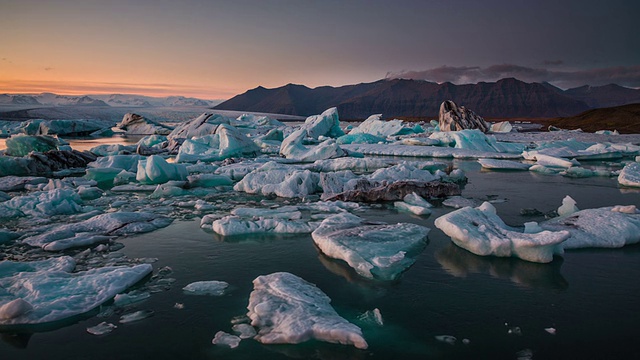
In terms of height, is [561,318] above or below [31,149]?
above

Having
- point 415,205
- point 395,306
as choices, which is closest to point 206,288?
point 395,306

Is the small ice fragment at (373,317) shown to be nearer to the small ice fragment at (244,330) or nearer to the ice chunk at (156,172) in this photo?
the small ice fragment at (244,330)

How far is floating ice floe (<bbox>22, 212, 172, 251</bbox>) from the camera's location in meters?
5.18

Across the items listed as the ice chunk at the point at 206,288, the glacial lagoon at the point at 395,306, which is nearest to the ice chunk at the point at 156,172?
the glacial lagoon at the point at 395,306

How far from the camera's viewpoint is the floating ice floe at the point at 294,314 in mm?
2906

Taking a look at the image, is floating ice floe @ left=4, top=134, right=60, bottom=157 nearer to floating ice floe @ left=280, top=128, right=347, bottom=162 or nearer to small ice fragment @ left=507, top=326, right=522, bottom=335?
floating ice floe @ left=280, top=128, right=347, bottom=162

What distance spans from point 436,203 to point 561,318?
456 cm

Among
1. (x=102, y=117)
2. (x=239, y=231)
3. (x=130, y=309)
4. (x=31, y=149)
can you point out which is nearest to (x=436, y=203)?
(x=239, y=231)

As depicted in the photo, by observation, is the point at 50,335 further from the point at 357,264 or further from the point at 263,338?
the point at 357,264

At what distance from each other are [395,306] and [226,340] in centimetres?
144

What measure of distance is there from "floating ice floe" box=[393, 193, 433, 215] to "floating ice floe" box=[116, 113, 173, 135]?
3305 centimetres

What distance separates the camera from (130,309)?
3480 millimetres

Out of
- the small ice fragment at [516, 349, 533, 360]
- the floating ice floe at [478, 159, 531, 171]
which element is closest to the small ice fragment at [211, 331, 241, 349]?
the small ice fragment at [516, 349, 533, 360]

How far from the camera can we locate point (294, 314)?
3199mm
